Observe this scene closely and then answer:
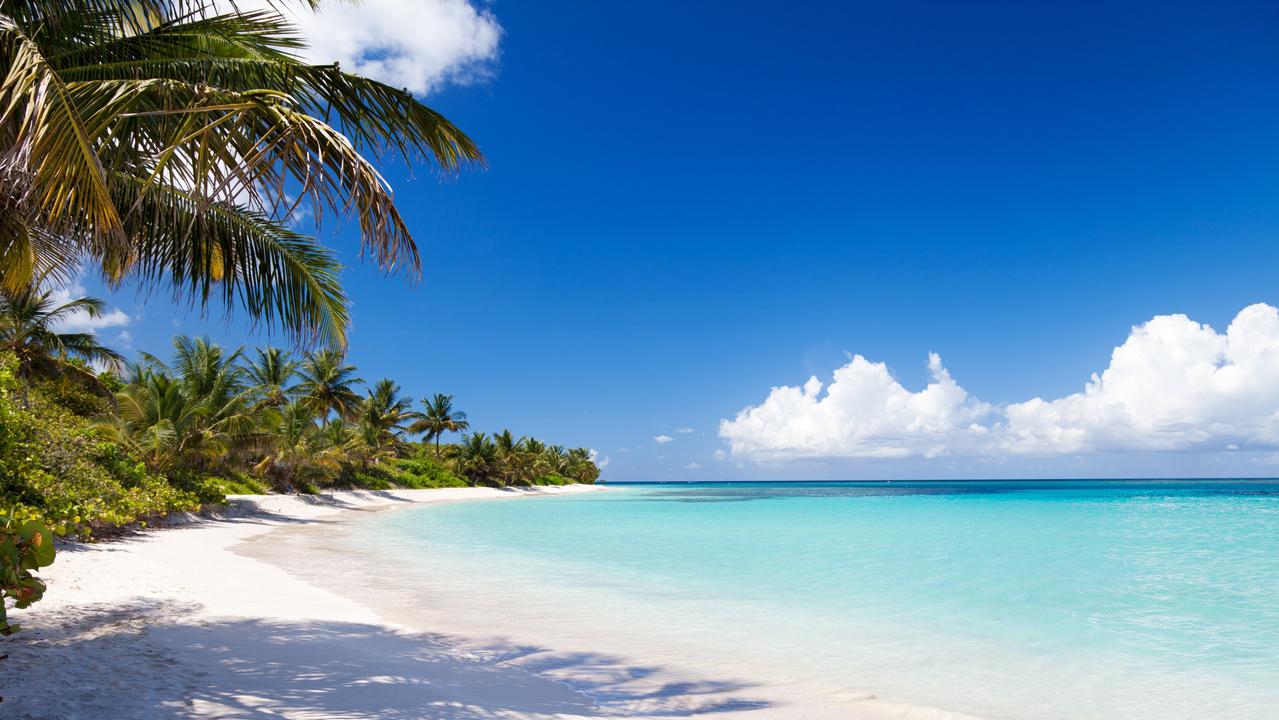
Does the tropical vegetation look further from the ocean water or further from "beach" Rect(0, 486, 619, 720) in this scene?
the ocean water

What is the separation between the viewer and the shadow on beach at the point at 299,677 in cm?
371

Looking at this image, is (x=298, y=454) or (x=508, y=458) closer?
(x=298, y=454)

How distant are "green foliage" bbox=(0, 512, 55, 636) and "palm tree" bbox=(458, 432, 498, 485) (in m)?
52.4

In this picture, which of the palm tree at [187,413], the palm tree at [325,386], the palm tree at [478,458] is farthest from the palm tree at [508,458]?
the palm tree at [187,413]

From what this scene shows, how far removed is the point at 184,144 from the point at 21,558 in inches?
86.4

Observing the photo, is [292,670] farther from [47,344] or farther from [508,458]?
[508,458]

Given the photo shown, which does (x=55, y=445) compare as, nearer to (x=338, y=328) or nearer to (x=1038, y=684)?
(x=338, y=328)

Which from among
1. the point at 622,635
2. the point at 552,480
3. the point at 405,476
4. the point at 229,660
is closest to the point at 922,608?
the point at 622,635

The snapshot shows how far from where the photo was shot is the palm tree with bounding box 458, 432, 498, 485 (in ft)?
179

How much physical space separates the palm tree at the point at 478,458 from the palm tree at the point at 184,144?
49.0 m

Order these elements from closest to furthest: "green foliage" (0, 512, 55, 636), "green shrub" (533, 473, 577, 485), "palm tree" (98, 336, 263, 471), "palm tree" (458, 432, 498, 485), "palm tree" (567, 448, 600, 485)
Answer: "green foliage" (0, 512, 55, 636), "palm tree" (98, 336, 263, 471), "palm tree" (458, 432, 498, 485), "green shrub" (533, 473, 577, 485), "palm tree" (567, 448, 600, 485)

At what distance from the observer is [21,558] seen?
2854mm

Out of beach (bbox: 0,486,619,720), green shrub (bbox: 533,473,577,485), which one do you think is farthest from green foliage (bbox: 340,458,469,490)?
beach (bbox: 0,486,619,720)

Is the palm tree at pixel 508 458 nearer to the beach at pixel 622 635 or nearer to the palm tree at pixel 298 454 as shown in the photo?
the palm tree at pixel 298 454
